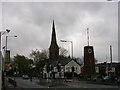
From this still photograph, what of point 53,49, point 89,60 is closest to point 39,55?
point 53,49

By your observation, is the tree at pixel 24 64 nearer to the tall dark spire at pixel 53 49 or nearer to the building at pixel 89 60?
the tall dark spire at pixel 53 49

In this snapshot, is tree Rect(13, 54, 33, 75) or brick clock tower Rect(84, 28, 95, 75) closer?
brick clock tower Rect(84, 28, 95, 75)

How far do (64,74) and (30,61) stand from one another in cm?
4407

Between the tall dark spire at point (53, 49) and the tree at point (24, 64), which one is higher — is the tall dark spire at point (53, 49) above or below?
above

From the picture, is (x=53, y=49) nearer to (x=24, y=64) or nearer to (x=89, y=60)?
(x=24, y=64)

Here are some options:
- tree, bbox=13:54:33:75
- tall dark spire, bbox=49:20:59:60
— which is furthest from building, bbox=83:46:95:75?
tree, bbox=13:54:33:75

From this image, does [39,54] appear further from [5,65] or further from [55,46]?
[5,65]

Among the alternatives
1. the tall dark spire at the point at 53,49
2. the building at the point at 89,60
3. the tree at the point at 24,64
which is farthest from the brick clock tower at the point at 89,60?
the tree at the point at 24,64

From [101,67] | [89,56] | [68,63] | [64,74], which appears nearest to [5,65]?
[89,56]

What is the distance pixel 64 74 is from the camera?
114500 mm

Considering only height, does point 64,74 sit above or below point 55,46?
below

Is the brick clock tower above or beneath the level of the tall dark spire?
beneath

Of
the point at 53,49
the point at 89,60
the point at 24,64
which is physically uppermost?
the point at 53,49

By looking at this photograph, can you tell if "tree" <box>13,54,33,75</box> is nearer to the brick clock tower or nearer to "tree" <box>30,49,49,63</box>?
"tree" <box>30,49,49,63</box>
